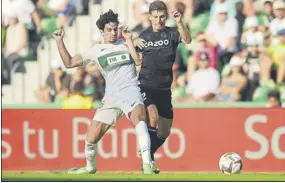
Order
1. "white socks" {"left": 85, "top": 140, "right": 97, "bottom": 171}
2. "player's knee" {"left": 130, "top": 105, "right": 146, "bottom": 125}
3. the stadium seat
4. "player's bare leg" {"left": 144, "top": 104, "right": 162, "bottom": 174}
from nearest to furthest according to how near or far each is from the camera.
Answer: "player's knee" {"left": 130, "top": 105, "right": 146, "bottom": 125}
"white socks" {"left": 85, "top": 140, "right": 97, "bottom": 171}
"player's bare leg" {"left": 144, "top": 104, "right": 162, "bottom": 174}
the stadium seat

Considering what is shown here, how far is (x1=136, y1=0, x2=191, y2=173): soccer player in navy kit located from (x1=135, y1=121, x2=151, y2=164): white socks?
0.94 m

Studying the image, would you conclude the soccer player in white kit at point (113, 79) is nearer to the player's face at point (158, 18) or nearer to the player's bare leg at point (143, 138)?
the player's bare leg at point (143, 138)

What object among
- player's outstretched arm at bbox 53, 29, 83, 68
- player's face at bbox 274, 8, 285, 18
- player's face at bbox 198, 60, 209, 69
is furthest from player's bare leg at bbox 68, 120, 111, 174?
player's face at bbox 274, 8, 285, 18

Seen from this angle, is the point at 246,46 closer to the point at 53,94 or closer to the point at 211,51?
the point at 211,51

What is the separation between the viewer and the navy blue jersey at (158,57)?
566 inches

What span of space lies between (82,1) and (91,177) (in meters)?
7.44

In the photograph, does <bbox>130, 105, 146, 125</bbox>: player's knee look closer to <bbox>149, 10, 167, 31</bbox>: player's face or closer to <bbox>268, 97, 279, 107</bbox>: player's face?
<bbox>149, 10, 167, 31</bbox>: player's face

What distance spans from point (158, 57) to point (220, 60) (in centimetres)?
404

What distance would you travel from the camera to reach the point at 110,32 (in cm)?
1380

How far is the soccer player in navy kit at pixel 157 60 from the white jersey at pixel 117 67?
0.52 m

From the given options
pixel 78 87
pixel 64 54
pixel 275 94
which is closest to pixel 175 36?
pixel 64 54

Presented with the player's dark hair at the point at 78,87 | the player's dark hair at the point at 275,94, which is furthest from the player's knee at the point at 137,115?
the player's dark hair at the point at 78,87

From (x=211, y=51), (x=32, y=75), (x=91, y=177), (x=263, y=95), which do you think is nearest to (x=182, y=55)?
(x=211, y=51)

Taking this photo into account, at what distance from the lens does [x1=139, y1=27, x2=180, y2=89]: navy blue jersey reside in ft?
47.1
